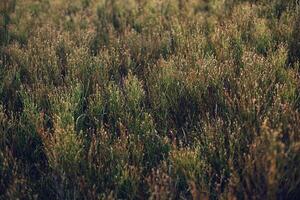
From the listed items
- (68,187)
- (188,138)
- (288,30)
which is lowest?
(68,187)

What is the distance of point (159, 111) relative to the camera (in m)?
3.67

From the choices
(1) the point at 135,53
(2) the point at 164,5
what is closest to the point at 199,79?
(1) the point at 135,53

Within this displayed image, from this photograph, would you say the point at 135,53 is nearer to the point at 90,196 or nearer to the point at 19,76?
the point at 19,76

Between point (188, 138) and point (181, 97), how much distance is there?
63cm

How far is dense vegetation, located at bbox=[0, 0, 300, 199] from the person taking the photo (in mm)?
2693

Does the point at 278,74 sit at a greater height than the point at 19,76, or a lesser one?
greater

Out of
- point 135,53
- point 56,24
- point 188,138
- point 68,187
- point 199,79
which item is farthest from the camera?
point 56,24

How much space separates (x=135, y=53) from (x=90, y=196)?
2755mm

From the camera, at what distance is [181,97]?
376 cm

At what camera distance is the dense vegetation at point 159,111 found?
2.69 meters

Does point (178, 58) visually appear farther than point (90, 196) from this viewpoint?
Yes

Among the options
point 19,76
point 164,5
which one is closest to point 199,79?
point 19,76

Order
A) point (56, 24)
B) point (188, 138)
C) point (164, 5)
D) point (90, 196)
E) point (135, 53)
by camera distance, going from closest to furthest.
A: point (90, 196), point (188, 138), point (135, 53), point (56, 24), point (164, 5)

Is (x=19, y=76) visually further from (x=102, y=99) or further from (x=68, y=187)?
(x=68, y=187)
